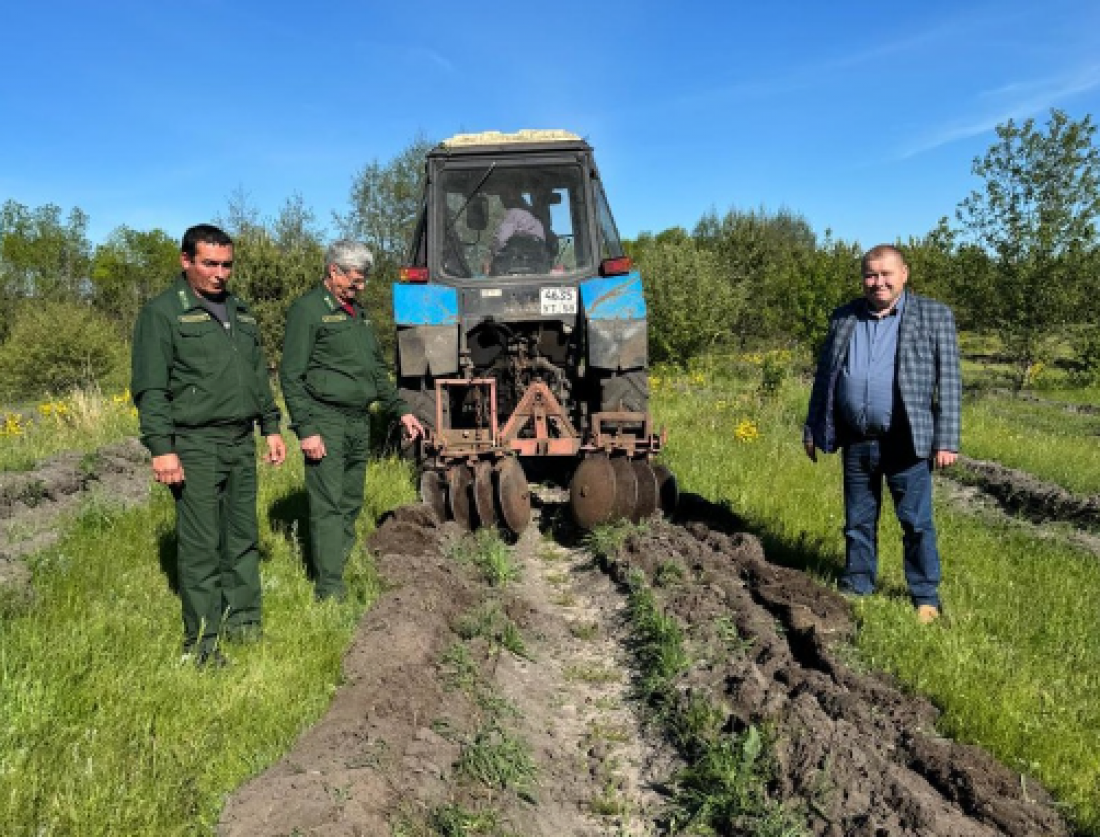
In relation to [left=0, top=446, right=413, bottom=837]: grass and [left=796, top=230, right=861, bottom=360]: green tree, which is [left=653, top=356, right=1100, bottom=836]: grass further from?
[left=796, top=230, right=861, bottom=360]: green tree

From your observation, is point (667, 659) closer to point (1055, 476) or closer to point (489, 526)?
point (489, 526)

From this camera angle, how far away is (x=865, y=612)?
4152 mm

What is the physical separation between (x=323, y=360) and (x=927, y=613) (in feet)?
10.9

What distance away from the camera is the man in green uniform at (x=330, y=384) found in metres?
4.36

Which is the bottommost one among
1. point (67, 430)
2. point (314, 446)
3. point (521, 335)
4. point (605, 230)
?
point (67, 430)

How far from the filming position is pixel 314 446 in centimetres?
436

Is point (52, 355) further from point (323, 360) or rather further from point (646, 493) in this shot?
point (646, 493)

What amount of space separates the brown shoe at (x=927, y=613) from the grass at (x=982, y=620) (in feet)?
0.17

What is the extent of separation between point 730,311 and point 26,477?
549 inches

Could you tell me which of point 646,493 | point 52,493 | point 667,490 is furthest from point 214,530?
point 52,493

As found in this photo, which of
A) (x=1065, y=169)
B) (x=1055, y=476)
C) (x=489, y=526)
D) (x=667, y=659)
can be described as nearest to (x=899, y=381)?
(x=667, y=659)

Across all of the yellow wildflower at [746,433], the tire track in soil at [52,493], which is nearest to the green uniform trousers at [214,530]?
the tire track in soil at [52,493]

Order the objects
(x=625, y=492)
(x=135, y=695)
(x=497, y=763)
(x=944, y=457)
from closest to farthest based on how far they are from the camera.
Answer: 1. (x=497, y=763)
2. (x=135, y=695)
3. (x=944, y=457)
4. (x=625, y=492)

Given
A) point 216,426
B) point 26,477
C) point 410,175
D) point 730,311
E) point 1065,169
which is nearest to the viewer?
point 216,426
